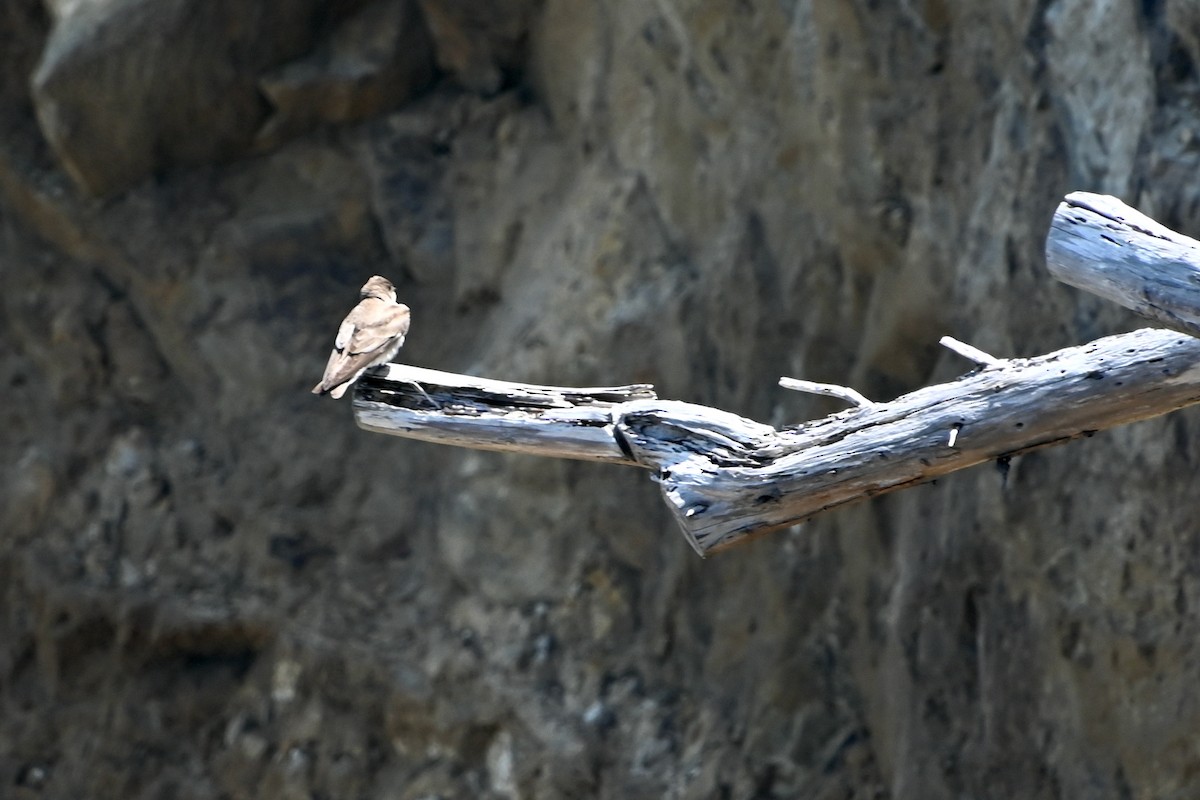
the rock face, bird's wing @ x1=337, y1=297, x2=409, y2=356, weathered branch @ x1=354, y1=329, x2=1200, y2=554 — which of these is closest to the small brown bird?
bird's wing @ x1=337, y1=297, x2=409, y2=356

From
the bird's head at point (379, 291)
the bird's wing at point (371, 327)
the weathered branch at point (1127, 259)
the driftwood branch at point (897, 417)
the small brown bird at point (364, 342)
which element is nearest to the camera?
the weathered branch at point (1127, 259)

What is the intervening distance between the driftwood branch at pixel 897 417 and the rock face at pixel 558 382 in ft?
6.07

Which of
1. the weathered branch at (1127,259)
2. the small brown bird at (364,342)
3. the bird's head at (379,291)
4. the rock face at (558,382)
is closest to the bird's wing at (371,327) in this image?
the small brown bird at (364,342)

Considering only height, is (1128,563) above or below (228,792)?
above

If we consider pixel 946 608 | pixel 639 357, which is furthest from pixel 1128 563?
pixel 639 357

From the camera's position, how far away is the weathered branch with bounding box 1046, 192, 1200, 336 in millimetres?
3379

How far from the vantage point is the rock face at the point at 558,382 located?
588 centimetres

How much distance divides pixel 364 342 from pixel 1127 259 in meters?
2.68

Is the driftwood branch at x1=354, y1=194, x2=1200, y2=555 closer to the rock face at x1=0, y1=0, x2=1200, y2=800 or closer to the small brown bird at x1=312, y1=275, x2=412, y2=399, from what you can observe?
the small brown bird at x1=312, y1=275, x2=412, y2=399

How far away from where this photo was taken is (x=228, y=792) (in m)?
9.06

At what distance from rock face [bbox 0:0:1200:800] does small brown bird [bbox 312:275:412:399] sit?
2.19m

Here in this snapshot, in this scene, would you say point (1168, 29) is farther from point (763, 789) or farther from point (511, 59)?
point (511, 59)

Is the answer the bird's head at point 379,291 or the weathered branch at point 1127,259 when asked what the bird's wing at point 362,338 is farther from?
the weathered branch at point 1127,259

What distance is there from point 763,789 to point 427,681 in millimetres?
2061
